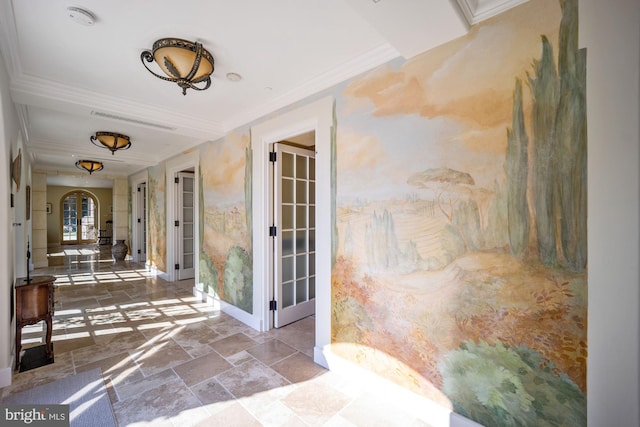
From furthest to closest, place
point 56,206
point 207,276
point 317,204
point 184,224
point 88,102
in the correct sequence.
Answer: point 56,206 < point 184,224 < point 207,276 < point 88,102 < point 317,204

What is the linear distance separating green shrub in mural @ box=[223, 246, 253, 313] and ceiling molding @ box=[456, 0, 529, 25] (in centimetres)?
315

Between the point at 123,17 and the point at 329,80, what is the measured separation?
154 centimetres

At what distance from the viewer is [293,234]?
11.7ft

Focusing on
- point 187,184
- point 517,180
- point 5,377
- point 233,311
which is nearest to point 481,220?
point 517,180

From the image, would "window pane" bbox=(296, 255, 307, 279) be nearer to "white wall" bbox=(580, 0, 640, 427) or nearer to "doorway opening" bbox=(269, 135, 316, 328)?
"doorway opening" bbox=(269, 135, 316, 328)

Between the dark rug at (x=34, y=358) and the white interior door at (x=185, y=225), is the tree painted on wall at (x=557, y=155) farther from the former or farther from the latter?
the white interior door at (x=185, y=225)

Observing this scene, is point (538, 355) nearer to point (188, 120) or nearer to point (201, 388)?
point (201, 388)

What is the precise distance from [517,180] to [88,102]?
3.89 m

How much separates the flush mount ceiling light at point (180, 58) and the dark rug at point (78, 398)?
2.48 meters

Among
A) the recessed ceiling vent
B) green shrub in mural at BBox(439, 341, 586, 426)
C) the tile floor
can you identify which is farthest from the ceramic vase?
green shrub in mural at BBox(439, 341, 586, 426)

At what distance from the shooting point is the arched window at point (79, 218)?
12.2 m

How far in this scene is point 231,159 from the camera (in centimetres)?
383

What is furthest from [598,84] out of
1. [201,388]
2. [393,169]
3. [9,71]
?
[9,71]

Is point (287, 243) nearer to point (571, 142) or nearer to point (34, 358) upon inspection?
point (34, 358)
